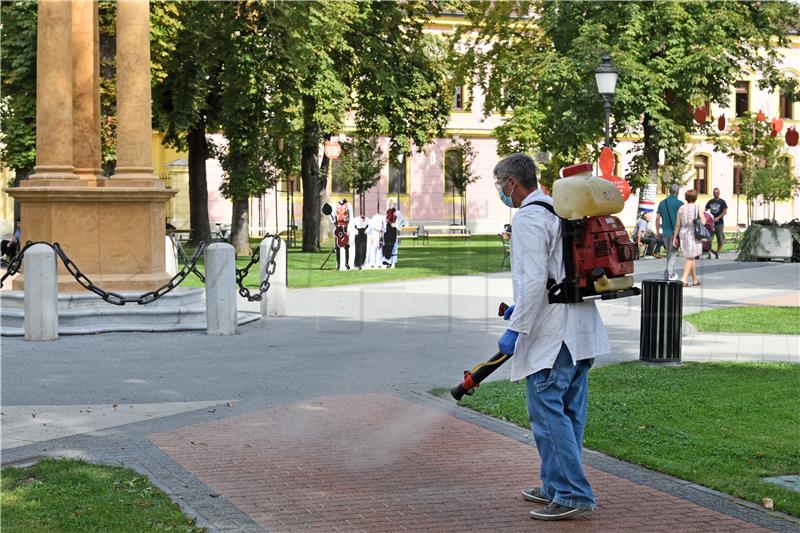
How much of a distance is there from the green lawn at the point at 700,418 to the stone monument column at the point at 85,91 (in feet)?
31.1

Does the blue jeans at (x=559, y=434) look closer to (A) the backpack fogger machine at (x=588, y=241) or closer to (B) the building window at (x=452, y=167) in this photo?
(A) the backpack fogger machine at (x=588, y=241)

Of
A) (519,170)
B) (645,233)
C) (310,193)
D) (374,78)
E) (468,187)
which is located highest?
(374,78)

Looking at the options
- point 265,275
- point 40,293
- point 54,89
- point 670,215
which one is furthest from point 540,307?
point 670,215

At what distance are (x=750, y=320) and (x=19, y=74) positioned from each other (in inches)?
941

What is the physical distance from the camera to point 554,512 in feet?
20.7

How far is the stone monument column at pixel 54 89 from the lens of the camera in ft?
57.0

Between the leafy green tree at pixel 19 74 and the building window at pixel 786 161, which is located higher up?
the leafy green tree at pixel 19 74

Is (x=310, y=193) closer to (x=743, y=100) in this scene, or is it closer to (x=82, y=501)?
(x=82, y=501)

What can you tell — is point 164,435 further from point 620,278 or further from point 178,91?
point 178,91

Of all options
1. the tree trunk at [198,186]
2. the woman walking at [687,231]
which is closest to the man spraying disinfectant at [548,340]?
the woman walking at [687,231]

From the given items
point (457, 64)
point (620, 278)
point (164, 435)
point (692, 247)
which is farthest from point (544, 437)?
point (457, 64)

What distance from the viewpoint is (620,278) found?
6453 millimetres

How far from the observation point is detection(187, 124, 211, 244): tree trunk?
39594 mm

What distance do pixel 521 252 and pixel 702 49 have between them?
33.0m
